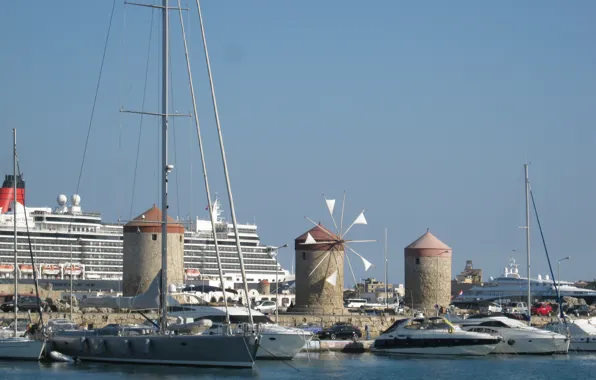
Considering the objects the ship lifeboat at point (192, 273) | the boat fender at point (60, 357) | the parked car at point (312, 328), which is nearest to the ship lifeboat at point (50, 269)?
the ship lifeboat at point (192, 273)

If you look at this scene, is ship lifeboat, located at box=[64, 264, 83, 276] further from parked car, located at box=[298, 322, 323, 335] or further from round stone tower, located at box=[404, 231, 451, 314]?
parked car, located at box=[298, 322, 323, 335]

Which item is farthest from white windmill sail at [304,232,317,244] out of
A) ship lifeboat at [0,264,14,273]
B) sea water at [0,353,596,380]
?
ship lifeboat at [0,264,14,273]

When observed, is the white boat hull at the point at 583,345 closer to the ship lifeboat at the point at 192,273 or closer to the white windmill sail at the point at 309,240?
the white windmill sail at the point at 309,240

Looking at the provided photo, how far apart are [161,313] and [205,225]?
54.4 metres

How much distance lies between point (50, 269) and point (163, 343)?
153ft

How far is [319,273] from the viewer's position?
49844 mm

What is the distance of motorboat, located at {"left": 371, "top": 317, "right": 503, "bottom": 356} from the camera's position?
36094mm

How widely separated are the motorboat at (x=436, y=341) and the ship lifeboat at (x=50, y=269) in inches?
1628

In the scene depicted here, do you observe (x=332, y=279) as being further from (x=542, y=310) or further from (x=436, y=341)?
(x=542, y=310)

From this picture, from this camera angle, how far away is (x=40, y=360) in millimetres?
31500

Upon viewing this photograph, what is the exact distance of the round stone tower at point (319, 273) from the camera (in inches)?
1943

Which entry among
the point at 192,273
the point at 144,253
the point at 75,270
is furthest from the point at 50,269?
the point at 144,253

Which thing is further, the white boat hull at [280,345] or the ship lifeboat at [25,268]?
the ship lifeboat at [25,268]

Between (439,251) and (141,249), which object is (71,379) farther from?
(439,251)
